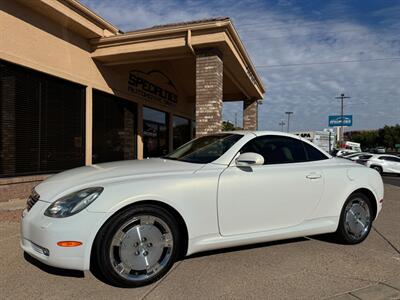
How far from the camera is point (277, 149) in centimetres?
469

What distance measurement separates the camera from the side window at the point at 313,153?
4871 mm

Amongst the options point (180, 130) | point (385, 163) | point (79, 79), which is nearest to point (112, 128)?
point (79, 79)

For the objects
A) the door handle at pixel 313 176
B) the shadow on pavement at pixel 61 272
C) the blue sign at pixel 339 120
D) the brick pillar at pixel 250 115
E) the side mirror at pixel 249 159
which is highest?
the blue sign at pixel 339 120

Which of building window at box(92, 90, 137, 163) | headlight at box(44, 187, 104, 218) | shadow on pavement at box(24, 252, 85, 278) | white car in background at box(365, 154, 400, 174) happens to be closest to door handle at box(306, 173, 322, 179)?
headlight at box(44, 187, 104, 218)

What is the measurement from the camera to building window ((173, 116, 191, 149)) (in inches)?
670

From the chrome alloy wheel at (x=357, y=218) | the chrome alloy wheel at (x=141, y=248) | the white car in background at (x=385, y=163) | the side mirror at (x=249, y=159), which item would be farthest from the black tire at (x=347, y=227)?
the white car in background at (x=385, y=163)

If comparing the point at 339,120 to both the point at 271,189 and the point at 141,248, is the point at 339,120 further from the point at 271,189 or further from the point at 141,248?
the point at 141,248

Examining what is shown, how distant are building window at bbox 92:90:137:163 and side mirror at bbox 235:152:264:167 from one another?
24.0 ft

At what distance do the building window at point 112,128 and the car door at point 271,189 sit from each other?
7.13 metres

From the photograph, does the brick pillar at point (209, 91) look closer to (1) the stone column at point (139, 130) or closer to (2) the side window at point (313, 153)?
(1) the stone column at point (139, 130)

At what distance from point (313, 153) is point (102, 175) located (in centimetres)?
270

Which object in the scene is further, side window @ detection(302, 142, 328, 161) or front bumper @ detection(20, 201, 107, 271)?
side window @ detection(302, 142, 328, 161)

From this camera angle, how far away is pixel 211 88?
9328 millimetres

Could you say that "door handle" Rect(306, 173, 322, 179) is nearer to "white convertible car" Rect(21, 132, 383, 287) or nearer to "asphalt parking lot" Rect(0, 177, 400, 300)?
"white convertible car" Rect(21, 132, 383, 287)
